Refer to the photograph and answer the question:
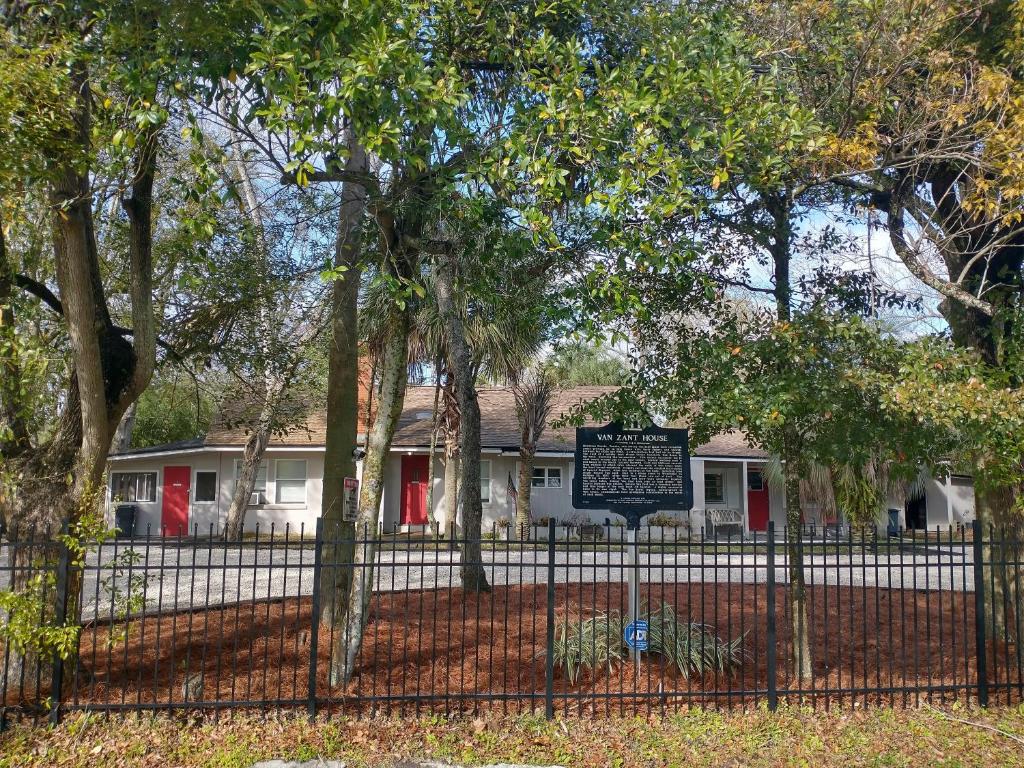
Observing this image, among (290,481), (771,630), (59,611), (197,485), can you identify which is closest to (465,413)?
(771,630)

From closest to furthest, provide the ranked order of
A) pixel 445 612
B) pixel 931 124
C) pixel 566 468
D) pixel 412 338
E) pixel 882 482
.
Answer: pixel 931 124 → pixel 445 612 → pixel 412 338 → pixel 882 482 → pixel 566 468

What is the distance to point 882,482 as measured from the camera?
24359 mm

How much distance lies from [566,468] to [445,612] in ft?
54.8

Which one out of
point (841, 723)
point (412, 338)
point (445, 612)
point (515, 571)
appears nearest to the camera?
point (841, 723)

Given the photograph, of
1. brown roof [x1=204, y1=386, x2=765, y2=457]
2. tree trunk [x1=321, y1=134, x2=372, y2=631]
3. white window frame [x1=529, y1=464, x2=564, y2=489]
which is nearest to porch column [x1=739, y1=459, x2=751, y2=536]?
brown roof [x1=204, y1=386, x2=765, y2=457]

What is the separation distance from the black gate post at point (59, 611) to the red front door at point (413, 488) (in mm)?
19563

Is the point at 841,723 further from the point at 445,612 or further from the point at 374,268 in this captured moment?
the point at 374,268

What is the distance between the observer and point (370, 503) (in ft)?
29.2

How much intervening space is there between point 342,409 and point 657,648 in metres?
4.07

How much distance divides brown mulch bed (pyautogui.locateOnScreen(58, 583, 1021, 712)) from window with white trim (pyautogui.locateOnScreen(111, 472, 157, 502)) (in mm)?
18643

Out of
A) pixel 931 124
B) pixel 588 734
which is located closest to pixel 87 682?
pixel 588 734

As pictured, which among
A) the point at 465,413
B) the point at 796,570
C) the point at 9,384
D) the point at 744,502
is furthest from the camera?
the point at 744,502

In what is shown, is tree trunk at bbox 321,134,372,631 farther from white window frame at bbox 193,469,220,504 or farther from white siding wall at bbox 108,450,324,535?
white window frame at bbox 193,469,220,504

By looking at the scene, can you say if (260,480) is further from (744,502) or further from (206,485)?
(744,502)
